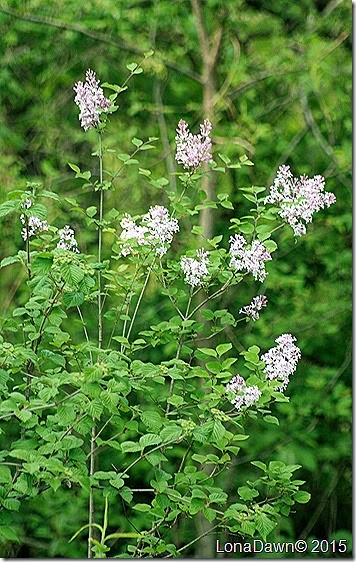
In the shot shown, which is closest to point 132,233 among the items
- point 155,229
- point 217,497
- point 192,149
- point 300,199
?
point 155,229

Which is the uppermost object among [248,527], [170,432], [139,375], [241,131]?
[241,131]

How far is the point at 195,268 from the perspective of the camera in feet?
5.00

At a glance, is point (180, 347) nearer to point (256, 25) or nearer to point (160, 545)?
point (160, 545)

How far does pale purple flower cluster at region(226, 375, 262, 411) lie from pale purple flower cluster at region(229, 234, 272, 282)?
18 cm

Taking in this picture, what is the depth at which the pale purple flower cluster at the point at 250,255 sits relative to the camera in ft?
4.88

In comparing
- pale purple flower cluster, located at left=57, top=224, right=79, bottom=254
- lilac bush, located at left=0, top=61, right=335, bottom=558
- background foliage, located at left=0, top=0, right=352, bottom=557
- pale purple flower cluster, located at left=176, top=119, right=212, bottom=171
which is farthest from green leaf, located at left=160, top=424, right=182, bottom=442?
background foliage, located at left=0, top=0, right=352, bottom=557

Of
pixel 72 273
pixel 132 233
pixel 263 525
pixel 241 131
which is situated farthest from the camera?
pixel 241 131

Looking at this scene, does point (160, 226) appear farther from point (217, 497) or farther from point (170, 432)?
point (217, 497)

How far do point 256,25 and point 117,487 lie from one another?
1871 mm

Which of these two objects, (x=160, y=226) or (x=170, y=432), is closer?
(x=170, y=432)

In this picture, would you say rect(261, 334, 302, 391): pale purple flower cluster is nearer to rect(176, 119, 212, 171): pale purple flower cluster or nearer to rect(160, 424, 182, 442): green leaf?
rect(160, 424, 182, 442): green leaf

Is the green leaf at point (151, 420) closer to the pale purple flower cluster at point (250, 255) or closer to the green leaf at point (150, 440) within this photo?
the green leaf at point (150, 440)

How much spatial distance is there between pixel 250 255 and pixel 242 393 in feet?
0.73

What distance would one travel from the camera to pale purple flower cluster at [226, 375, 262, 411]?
4.74 ft
